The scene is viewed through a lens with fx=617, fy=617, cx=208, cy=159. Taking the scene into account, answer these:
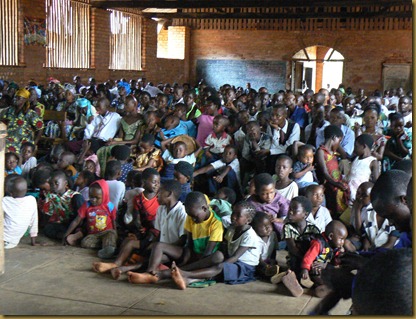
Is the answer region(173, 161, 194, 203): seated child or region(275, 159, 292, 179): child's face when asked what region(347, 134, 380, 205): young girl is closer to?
region(275, 159, 292, 179): child's face

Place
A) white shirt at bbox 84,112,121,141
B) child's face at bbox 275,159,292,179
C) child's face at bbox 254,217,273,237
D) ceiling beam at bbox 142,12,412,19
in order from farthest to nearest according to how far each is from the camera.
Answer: ceiling beam at bbox 142,12,412,19 < white shirt at bbox 84,112,121,141 < child's face at bbox 275,159,292,179 < child's face at bbox 254,217,273,237

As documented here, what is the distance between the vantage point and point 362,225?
493 centimetres

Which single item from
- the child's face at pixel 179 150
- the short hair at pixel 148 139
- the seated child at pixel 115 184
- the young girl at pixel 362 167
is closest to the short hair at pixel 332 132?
the young girl at pixel 362 167

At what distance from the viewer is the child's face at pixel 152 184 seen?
522cm

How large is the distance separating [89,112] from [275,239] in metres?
4.53

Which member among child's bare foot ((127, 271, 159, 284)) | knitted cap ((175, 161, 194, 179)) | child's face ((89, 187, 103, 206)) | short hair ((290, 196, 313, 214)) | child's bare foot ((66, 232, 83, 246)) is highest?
knitted cap ((175, 161, 194, 179))

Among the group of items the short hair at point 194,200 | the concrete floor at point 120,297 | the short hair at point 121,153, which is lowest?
the concrete floor at point 120,297

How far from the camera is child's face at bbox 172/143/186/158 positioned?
6.62 metres

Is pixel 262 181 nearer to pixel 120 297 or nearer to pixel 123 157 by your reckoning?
pixel 120 297

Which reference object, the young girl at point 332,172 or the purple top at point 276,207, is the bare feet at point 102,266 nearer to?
the purple top at point 276,207

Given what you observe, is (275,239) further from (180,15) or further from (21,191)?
(180,15)

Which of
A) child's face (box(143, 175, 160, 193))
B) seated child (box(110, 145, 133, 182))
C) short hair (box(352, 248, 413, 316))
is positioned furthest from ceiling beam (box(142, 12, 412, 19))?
short hair (box(352, 248, 413, 316))

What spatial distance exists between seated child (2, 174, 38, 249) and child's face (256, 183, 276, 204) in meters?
1.88

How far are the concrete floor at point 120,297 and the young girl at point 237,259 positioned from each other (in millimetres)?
69
